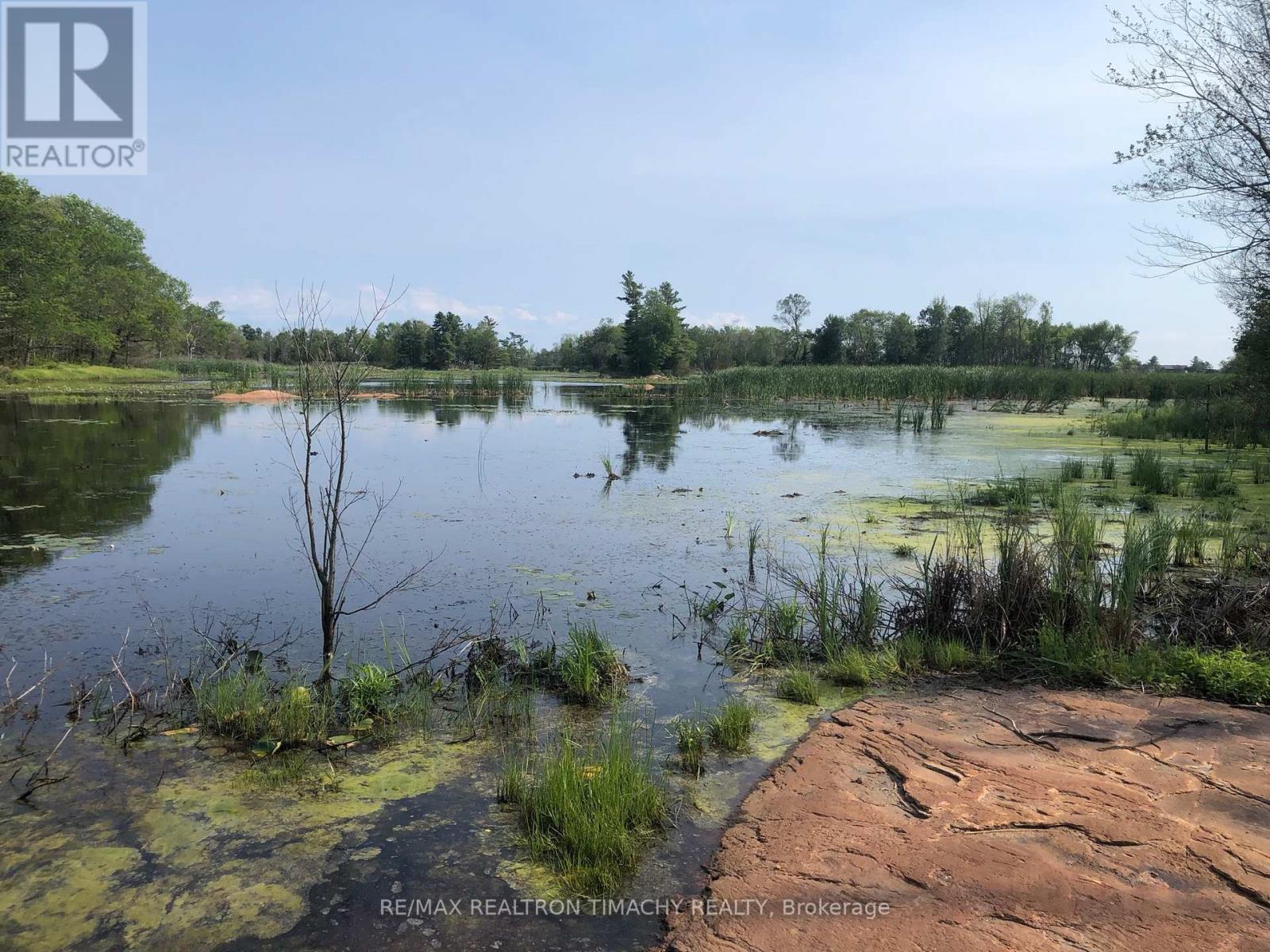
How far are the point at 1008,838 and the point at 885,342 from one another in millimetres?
68899

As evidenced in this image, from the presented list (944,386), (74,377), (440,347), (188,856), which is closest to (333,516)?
(188,856)

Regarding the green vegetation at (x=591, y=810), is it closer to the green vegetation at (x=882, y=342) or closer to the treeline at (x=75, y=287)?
the treeline at (x=75, y=287)

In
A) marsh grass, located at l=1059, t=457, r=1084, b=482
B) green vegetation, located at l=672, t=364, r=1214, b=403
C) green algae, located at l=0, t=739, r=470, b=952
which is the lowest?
green algae, located at l=0, t=739, r=470, b=952

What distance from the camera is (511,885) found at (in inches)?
103

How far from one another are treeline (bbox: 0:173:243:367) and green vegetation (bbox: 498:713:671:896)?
31.9 metres

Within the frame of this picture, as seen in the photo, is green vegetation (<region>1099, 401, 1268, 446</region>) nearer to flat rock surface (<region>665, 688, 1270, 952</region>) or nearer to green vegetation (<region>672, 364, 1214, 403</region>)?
green vegetation (<region>672, 364, 1214, 403</region>)

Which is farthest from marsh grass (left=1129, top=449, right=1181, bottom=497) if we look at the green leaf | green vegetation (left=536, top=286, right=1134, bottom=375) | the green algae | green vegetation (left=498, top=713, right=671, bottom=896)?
green vegetation (left=536, top=286, right=1134, bottom=375)

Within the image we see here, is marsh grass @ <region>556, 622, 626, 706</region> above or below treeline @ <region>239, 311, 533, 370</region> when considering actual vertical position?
below

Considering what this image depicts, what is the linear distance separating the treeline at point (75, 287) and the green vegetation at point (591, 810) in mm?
31867

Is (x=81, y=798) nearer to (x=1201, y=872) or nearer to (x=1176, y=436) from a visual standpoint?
(x=1201, y=872)

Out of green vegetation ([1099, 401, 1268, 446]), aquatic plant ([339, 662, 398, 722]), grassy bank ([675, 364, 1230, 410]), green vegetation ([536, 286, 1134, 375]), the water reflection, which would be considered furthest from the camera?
green vegetation ([536, 286, 1134, 375])

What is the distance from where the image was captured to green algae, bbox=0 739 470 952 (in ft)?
7.84

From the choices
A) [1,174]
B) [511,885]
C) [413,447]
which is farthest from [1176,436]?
[1,174]

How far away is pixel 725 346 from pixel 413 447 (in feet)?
197
